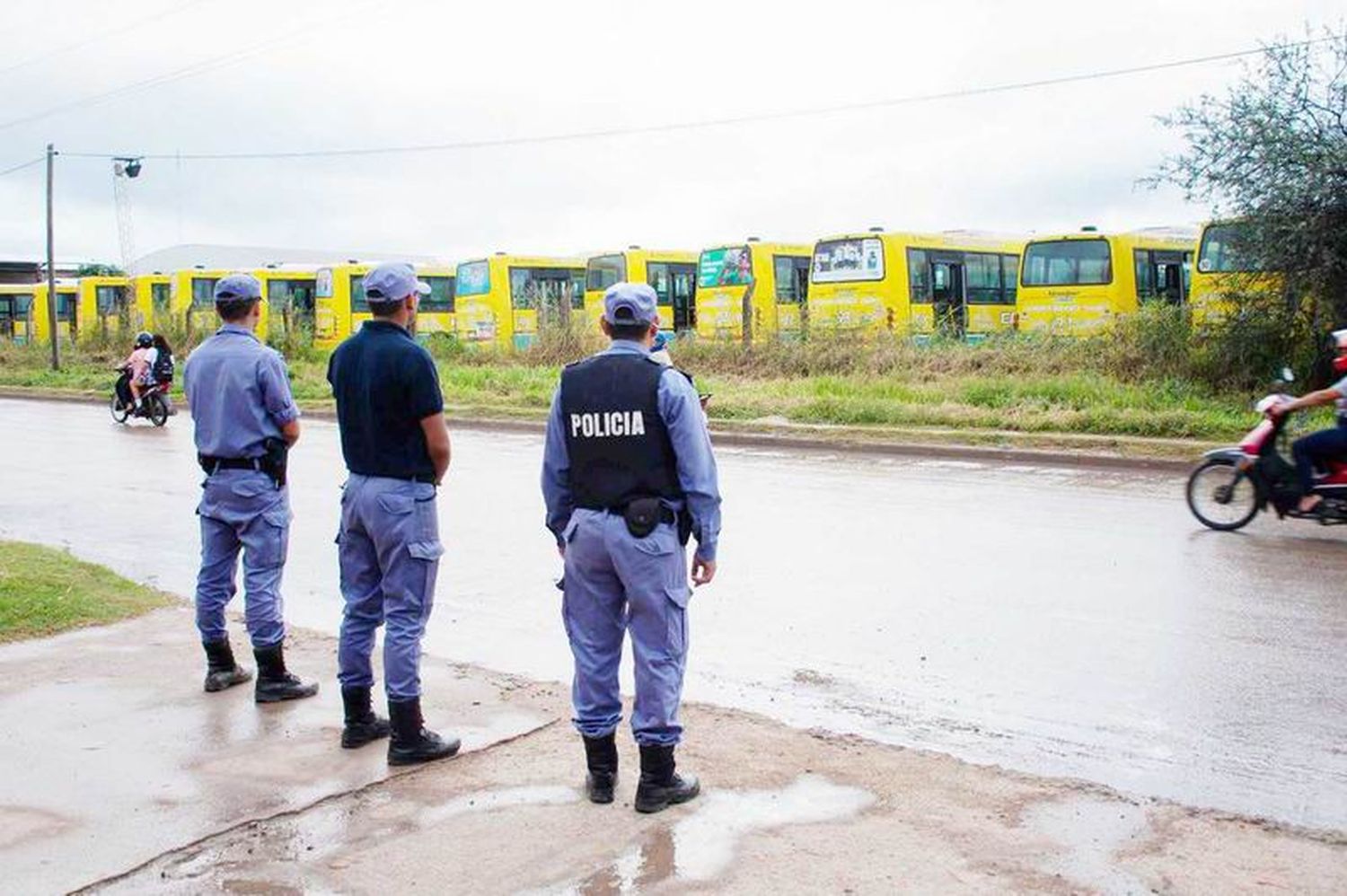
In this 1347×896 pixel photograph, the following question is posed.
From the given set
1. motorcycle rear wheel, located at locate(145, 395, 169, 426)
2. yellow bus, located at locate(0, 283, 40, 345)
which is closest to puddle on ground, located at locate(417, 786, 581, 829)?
motorcycle rear wheel, located at locate(145, 395, 169, 426)

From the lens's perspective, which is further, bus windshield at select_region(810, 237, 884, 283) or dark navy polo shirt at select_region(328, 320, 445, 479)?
bus windshield at select_region(810, 237, 884, 283)

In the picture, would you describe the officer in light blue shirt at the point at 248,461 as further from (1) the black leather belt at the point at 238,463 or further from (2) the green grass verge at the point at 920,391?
(2) the green grass verge at the point at 920,391

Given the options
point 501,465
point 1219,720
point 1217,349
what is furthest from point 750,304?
point 1219,720

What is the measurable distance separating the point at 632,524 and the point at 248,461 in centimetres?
222

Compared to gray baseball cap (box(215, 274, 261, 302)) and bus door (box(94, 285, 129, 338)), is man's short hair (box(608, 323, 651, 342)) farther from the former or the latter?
bus door (box(94, 285, 129, 338))

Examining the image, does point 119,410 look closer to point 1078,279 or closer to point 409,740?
point 1078,279

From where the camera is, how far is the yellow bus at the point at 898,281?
2734 cm

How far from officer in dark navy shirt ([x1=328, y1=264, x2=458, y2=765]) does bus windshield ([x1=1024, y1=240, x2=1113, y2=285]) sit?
23.2m

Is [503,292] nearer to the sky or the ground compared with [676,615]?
nearer to the sky

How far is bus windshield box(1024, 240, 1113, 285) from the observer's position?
26.3m

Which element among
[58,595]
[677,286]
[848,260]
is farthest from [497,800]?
[677,286]

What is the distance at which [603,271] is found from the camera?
33.7 meters

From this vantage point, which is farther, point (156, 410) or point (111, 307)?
point (111, 307)

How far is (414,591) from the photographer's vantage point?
5039 mm
